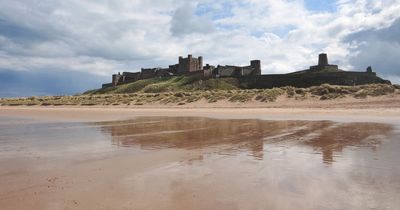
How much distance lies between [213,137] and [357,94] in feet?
66.7

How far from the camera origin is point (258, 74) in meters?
94.8

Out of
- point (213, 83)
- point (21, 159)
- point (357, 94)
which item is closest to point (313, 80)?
point (213, 83)

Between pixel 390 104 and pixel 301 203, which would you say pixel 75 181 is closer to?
pixel 301 203

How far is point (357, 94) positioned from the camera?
92.5 ft

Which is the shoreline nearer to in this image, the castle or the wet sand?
the wet sand

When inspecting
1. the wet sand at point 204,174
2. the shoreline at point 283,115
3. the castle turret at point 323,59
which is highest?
the castle turret at point 323,59

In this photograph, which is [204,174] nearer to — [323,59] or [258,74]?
[258,74]

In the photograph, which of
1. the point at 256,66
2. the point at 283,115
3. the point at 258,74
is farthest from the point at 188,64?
the point at 283,115

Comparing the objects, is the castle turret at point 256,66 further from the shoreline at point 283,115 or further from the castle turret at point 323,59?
the shoreline at point 283,115

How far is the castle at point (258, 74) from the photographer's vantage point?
77.1 meters

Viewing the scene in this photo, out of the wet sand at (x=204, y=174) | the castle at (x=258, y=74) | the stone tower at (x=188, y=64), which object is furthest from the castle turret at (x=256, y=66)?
the wet sand at (x=204, y=174)

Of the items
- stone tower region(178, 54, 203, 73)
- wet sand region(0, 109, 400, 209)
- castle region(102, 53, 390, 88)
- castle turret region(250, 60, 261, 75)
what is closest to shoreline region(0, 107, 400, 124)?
wet sand region(0, 109, 400, 209)

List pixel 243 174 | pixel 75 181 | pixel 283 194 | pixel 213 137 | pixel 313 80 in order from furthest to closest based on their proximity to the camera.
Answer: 1. pixel 313 80
2. pixel 213 137
3. pixel 243 174
4. pixel 75 181
5. pixel 283 194

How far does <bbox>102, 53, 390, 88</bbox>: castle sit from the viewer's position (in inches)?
3034
